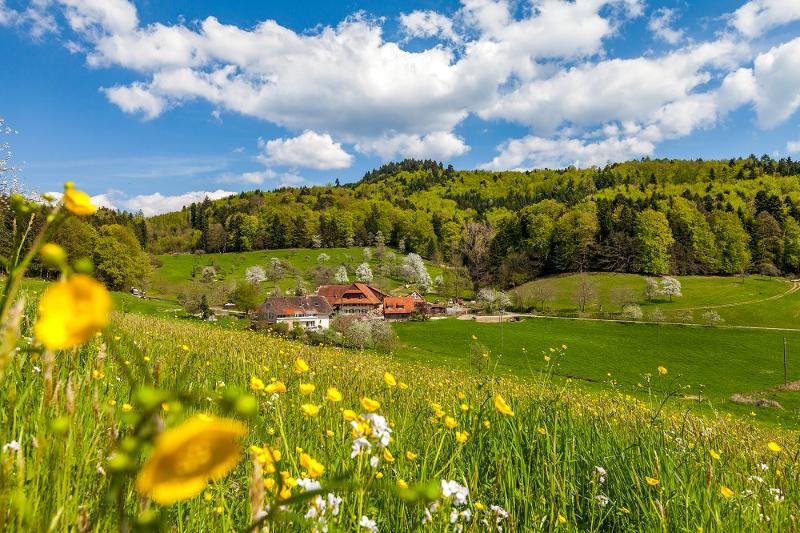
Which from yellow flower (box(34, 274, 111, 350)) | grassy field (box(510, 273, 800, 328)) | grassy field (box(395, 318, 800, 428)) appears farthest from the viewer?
grassy field (box(510, 273, 800, 328))

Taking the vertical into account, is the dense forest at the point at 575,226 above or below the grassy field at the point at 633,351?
above

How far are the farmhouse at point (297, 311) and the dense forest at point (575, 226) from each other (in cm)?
2100

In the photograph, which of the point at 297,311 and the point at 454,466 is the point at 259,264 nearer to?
the point at 297,311

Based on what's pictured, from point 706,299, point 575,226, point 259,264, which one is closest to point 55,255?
point 706,299

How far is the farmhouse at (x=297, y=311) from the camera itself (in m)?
58.4

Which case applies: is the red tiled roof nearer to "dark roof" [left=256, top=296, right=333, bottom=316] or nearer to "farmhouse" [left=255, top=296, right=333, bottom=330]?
"farmhouse" [left=255, top=296, right=333, bottom=330]

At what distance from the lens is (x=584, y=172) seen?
189 meters

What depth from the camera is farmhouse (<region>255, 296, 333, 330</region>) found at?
192 ft

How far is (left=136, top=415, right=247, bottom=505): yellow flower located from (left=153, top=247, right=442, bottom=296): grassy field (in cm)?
8731

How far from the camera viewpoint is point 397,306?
7388 cm

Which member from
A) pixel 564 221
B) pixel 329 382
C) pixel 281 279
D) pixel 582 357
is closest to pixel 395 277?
pixel 281 279

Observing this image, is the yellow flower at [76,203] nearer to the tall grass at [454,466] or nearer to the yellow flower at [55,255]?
the yellow flower at [55,255]

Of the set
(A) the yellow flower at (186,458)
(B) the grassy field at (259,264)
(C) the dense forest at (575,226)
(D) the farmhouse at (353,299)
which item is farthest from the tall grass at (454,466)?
(B) the grassy field at (259,264)

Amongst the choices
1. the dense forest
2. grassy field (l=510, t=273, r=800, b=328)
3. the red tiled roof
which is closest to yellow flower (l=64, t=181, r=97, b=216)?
the dense forest
